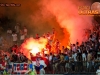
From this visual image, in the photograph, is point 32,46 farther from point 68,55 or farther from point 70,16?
point 70,16

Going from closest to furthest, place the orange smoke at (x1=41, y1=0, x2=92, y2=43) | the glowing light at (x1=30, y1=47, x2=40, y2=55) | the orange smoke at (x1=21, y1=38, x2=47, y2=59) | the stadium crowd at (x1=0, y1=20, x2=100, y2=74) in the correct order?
the stadium crowd at (x1=0, y1=20, x2=100, y2=74), the glowing light at (x1=30, y1=47, x2=40, y2=55), the orange smoke at (x1=21, y1=38, x2=47, y2=59), the orange smoke at (x1=41, y1=0, x2=92, y2=43)

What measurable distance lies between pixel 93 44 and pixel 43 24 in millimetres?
4227

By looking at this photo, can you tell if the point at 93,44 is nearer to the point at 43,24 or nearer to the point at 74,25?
the point at 74,25

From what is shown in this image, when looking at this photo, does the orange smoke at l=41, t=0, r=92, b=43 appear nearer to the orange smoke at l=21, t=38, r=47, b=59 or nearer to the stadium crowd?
the stadium crowd

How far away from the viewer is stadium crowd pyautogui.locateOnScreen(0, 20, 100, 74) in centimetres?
2050

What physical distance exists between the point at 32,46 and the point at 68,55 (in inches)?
121

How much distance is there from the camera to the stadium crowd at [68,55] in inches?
807

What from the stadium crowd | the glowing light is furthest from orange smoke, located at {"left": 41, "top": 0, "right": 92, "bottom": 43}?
the glowing light

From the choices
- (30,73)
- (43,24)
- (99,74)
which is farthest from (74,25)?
(99,74)

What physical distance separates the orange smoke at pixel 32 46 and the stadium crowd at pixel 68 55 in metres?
→ 0.28

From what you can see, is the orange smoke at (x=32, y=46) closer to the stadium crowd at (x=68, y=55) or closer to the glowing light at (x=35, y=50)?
the glowing light at (x=35, y=50)

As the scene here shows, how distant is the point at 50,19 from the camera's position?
2373 centimetres

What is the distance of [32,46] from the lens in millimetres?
23062

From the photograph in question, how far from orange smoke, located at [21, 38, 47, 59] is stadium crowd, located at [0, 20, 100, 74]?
0.92ft
